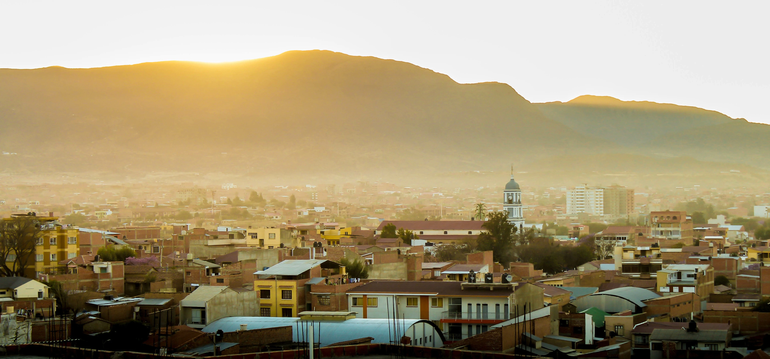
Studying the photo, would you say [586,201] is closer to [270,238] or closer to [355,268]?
[270,238]

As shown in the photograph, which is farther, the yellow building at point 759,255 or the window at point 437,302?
the yellow building at point 759,255

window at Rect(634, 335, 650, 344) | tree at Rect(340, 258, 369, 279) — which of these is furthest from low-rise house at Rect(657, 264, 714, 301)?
tree at Rect(340, 258, 369, 279)

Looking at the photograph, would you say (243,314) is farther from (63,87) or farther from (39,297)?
(63,87)

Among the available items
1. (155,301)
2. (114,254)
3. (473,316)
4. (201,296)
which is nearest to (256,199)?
(114,254)

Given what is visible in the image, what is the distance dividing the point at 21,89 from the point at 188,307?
181 metres

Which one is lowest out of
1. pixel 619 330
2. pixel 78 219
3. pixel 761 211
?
pixel 761 211

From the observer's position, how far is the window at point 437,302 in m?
23.6

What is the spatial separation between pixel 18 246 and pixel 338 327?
60.7 ft

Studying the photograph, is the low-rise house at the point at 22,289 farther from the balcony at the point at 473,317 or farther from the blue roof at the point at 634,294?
the blue roof at the point at 634,294

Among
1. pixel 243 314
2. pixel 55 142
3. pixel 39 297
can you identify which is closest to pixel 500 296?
pixel 243 314

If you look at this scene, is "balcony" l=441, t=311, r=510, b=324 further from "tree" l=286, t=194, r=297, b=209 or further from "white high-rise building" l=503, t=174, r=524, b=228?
"tree" l=286, t=194, r=297, b=209

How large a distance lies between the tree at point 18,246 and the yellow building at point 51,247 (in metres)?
0.21

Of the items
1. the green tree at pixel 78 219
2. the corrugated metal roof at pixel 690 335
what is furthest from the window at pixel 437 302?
Answer: the green tree at pixel 78 219

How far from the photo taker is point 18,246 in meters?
34.8
